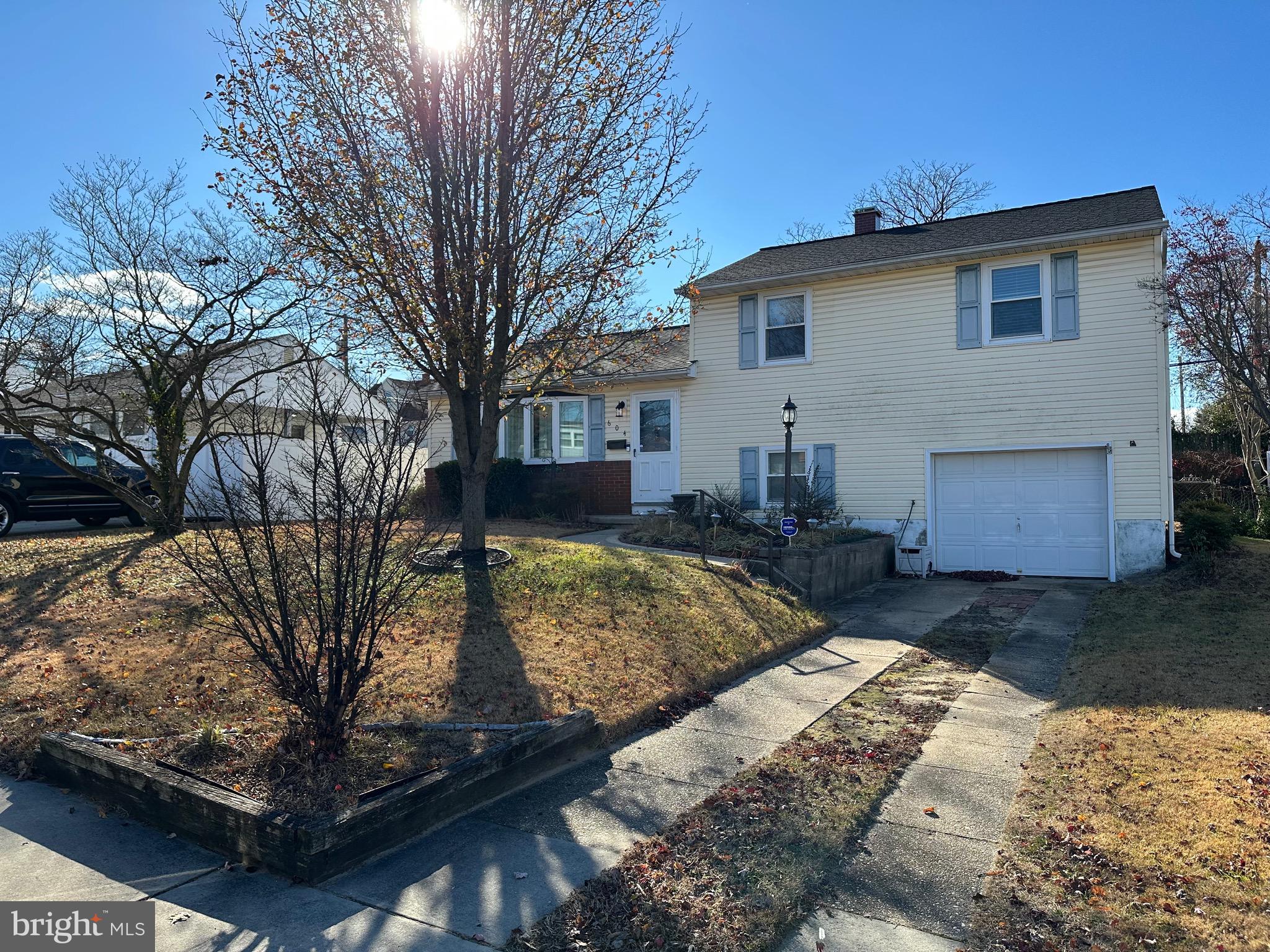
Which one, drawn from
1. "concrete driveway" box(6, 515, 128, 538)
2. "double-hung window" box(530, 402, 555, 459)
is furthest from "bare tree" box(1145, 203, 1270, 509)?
"concrete driveway" box(6, 515, 128, 538)

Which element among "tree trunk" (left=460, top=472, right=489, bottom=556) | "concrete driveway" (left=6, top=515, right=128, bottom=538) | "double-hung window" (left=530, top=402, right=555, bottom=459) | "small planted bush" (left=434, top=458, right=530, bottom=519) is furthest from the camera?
"double-hung window" (left=530, top=402, right=555, bottom=459)

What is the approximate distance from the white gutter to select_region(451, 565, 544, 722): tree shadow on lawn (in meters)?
7.22

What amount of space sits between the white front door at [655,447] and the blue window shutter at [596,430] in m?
0.73

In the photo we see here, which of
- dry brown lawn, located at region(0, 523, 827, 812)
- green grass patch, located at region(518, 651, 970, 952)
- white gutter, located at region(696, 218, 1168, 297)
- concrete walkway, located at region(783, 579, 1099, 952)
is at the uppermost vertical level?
white gutter, located at region(696, 218, 1168, 297)

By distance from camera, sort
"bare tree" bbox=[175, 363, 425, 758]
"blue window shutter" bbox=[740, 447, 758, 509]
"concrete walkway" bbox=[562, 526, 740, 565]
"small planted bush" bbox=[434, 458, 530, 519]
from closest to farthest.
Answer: "bare tree" bbox=[175, 363, 425, 758], "concrete walkway" bbox=[562, 526, 740, 565], "blue window shutter" bbox=[740, 447, 758, 509], "small planted bush" bbox=[434, 458, 530, 519]

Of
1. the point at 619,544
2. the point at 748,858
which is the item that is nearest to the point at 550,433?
the point at 619,544

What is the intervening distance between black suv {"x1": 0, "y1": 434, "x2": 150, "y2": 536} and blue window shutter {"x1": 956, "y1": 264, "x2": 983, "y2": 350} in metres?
13.9

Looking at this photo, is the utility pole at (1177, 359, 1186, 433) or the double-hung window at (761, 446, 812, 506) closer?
the double-hung window at (761, 446, 812, 506)

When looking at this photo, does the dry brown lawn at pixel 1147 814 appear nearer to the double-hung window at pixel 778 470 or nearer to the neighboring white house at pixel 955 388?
the neighboring white house at pixel 955 388

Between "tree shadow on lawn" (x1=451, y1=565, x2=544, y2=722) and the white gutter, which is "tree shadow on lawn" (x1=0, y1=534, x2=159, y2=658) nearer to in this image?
"tree shadow on lawn" (x1=451, y1=565, x2=544, y2=722)

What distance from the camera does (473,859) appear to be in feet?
13.4

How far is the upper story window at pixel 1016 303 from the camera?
14258mm

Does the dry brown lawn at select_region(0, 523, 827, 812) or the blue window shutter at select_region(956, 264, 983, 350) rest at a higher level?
the blue window shutter at select_region(956, 264, 983, 350)

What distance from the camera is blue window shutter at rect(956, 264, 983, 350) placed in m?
14.7
